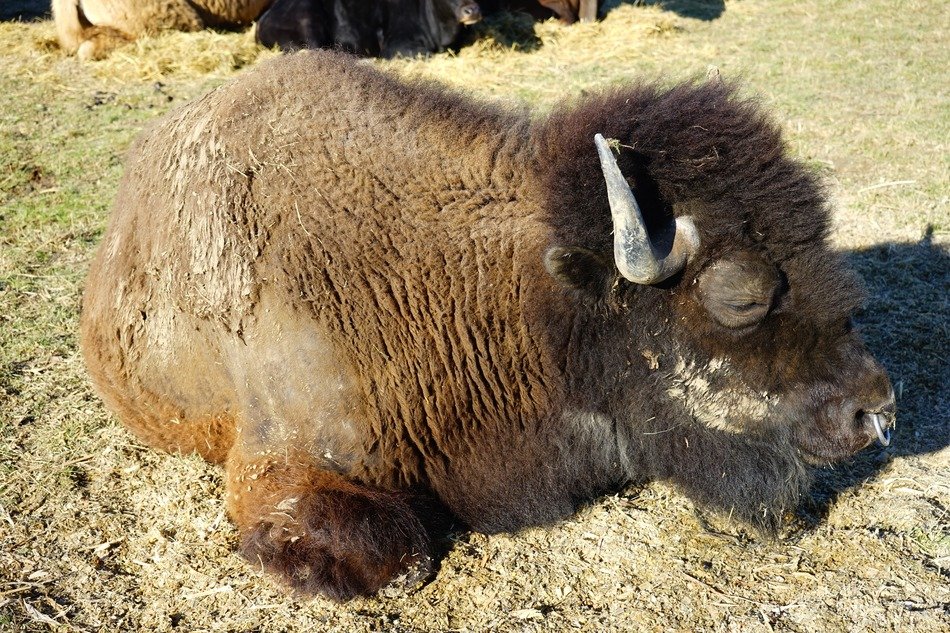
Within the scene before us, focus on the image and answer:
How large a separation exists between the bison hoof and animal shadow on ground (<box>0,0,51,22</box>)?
1149 centimetres

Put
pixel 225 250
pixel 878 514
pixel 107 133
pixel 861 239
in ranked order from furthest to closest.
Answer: pixel 107 133 < pixel 861 239 < pixel 878 514 < pixel 225 250

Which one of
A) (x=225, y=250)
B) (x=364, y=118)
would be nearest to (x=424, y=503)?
(x=225, y=250)

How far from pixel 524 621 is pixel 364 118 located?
2284 millimetres

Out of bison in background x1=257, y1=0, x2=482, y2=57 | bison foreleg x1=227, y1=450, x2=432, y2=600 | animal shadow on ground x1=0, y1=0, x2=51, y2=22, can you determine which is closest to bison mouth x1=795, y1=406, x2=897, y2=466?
bison foreleg x1=227, y1=450, x2=432, y2=600

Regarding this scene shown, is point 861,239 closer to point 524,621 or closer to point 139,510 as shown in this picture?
point 524,621

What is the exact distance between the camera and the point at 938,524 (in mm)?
3977

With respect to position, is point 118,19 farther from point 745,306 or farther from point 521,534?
point 745,306

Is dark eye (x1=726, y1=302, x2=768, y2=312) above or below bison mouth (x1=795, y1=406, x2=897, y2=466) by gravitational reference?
above

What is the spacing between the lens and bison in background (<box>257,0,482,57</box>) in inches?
436

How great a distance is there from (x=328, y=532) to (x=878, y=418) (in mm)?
2301

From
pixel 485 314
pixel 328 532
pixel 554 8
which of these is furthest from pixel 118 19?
pixel 328 532

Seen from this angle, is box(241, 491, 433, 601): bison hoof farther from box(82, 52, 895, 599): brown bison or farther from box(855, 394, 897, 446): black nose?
box(855, 394, 897, 446): black nose

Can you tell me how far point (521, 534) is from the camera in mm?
4047

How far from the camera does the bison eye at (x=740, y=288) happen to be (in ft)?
11.2
